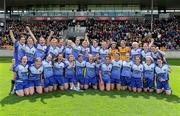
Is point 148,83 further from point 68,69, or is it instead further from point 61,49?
point 61,49

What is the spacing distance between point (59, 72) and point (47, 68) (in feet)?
1.38

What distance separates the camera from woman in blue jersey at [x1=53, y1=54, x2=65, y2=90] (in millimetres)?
10578

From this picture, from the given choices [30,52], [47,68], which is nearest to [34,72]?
[47,68]

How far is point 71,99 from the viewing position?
9570 millimetres

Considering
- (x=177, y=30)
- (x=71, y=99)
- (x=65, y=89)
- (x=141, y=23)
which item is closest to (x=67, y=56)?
(x=65, y=89)

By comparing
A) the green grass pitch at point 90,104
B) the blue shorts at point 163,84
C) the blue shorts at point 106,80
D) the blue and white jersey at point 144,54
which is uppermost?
the blue and white jersey at point 144,54

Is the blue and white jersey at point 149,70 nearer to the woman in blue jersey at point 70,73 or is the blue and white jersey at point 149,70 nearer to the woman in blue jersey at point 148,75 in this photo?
the woman in blue jersey at point 148,75

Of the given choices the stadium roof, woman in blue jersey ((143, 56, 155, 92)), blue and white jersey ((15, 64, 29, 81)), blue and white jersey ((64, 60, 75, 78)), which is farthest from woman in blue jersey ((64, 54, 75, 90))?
the stadium roof

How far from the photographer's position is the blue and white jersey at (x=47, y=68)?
33.9ft

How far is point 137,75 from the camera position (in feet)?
35.2

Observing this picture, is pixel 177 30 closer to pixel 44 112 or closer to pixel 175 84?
pixel 175 84

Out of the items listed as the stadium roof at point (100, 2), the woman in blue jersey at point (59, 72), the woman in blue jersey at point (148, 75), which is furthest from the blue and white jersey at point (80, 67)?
the stadium roof at point (100, 2)

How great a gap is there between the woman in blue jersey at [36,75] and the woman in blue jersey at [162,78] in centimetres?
349

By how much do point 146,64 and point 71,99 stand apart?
106 inches
